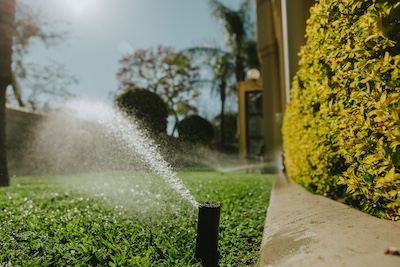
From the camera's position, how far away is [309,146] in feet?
14.5

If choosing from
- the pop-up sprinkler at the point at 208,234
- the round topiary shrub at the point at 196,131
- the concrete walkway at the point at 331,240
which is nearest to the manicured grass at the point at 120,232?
the pop-up sprinkler at the point at 208,234

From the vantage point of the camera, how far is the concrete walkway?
1.59 metres

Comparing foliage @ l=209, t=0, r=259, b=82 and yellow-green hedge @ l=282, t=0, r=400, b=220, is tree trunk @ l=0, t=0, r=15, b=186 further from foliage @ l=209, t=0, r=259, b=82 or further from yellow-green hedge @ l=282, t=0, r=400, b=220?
foliage @ l=209, t=0, r=259, b=82

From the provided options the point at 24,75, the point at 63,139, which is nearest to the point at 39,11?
the point at 24,75

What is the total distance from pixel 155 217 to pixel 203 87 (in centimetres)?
2447

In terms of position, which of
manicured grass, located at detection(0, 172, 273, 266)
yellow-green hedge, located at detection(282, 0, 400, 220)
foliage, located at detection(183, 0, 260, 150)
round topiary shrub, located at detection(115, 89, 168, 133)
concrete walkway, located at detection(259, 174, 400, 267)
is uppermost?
foliage, located at detection(183, 0, 260, 150)

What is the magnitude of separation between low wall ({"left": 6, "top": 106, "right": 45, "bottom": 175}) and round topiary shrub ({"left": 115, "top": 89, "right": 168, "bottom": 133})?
21.1ft

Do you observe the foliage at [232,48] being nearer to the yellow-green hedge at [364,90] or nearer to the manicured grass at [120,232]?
the manicured grass at [120,232]

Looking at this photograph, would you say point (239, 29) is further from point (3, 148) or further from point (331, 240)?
point (331, 240)

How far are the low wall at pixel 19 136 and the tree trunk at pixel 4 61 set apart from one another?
25.9ft

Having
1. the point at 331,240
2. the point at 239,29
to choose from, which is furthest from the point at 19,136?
the point at 331,240

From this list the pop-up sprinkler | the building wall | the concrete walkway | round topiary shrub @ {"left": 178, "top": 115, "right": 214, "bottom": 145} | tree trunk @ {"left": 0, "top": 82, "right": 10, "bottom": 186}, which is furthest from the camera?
round topiary shrub @ {"left": 178, "top": 115, "right": 214, "bottom": 145}

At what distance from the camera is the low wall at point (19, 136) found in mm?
15922

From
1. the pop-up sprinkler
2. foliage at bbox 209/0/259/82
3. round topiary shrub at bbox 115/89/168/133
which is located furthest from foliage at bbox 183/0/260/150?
the pop-up sprinkler
